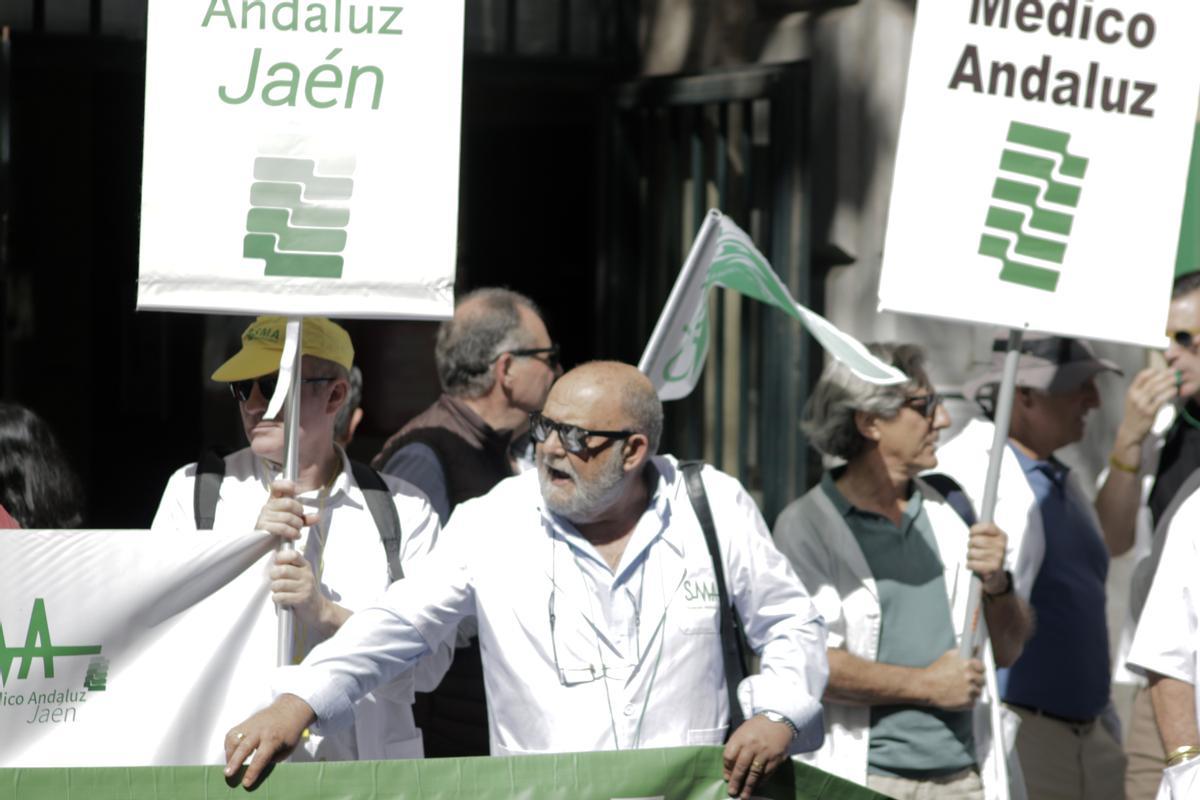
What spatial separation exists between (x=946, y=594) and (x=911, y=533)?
7.5 inches

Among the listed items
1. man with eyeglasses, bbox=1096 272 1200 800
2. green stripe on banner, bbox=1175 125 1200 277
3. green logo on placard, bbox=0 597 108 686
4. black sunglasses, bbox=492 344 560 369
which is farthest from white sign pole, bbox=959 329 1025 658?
green stripe on banner, bbox=1175 125 1200 277

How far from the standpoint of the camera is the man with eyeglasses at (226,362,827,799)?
12.9 ft

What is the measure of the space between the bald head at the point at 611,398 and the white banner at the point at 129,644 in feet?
2.54

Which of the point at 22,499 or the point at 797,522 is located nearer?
the point at 22,499

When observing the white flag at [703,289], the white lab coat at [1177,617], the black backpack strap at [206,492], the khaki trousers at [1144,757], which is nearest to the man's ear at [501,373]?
the white flag at [703,289]

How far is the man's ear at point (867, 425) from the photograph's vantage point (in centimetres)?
490

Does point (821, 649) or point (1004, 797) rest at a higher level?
point (821, 649)

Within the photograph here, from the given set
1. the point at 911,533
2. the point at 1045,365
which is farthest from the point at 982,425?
the point at 911,533

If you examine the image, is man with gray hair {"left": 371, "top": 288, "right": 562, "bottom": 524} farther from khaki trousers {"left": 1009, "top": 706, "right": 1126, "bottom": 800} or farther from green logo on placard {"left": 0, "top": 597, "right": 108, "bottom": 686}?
khaki trousers {"left": 1009, "top": 706, "right": 1126, "bottom": 800}

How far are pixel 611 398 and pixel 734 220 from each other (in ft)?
11.6

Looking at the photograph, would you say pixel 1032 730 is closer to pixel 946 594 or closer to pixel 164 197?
pixel 946 594

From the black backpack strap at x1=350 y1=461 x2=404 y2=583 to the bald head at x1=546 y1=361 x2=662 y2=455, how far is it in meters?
0.59

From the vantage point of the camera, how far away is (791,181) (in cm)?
708

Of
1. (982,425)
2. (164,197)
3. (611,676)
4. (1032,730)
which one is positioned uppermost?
(164,197)
